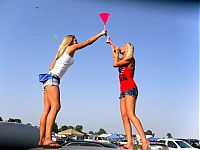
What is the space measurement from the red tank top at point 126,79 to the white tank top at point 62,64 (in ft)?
1.56

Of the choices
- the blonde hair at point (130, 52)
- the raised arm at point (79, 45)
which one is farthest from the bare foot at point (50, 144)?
the blonde hair at point (130, 52)

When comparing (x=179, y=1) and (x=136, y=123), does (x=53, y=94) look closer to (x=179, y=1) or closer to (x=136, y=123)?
(x=136, y=123)

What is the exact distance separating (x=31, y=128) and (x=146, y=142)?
3.46 feet

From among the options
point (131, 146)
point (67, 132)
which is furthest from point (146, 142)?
point (67, 132)

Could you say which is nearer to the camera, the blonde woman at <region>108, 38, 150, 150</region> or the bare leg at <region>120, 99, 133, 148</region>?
the blonde woman at <region>108, 38, 150, 150</region>

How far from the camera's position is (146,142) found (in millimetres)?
3176

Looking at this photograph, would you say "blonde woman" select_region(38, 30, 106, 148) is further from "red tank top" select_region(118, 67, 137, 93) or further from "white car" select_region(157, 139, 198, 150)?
"white car" select_region(157, 139, 198, 150)

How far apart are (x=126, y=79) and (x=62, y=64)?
59 cm

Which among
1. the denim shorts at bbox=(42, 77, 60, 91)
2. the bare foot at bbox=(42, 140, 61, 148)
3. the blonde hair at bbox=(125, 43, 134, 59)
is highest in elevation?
the blonde hair at bbox=(125, 43, 134, 59)

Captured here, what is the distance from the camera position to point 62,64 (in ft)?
11.1

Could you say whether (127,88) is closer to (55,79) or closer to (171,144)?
(55,79)

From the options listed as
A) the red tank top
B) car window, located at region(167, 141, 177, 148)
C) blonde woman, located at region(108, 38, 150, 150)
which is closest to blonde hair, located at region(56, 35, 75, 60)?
blonde woman, located at region(108, 38, 150, 150)

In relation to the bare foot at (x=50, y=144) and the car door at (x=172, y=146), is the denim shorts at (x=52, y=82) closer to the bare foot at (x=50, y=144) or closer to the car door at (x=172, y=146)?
the bare foot at (x=50, y=144)

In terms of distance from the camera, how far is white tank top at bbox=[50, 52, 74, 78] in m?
3.34
